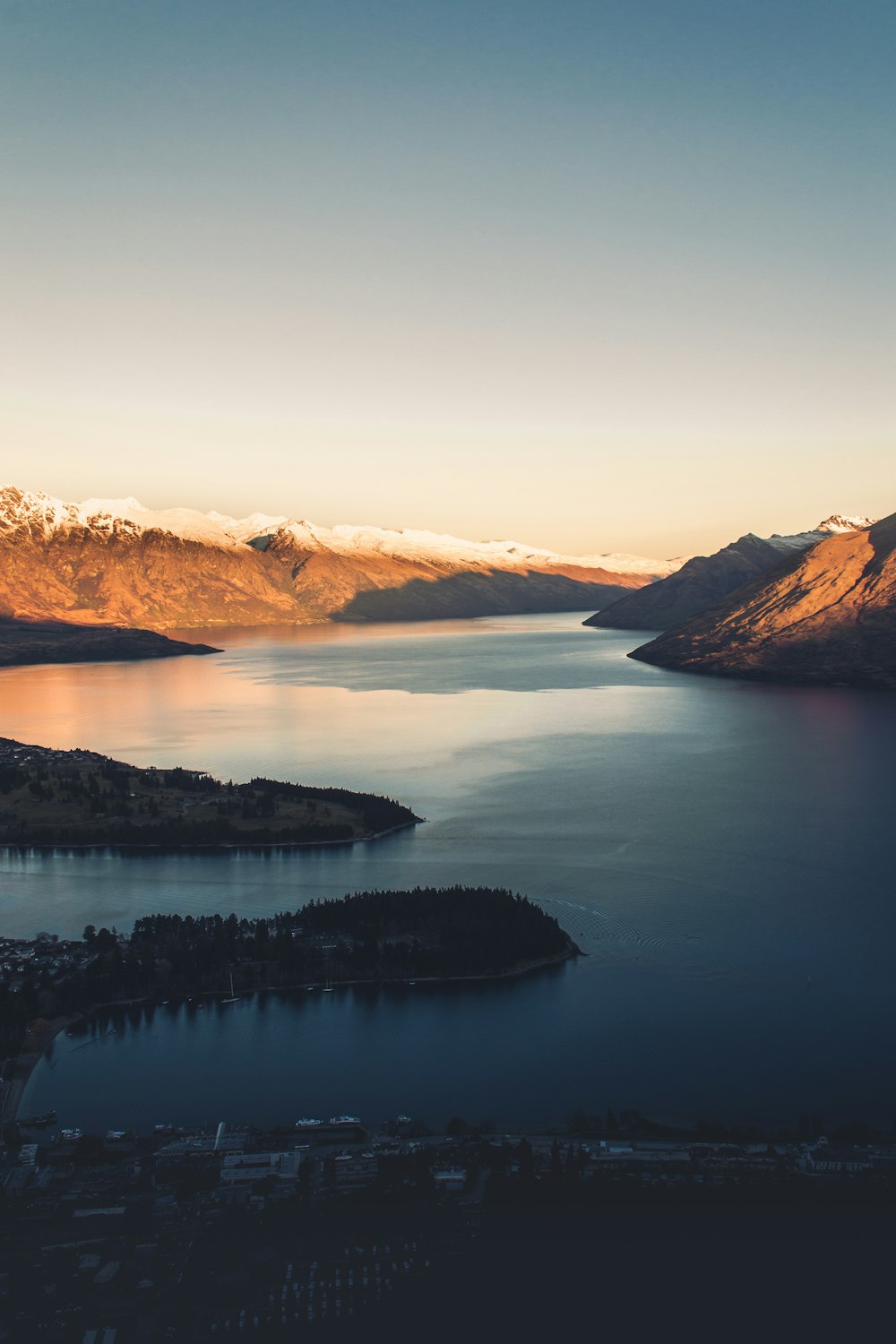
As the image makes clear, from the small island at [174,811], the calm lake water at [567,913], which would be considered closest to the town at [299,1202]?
the calm lake water at [567,913]

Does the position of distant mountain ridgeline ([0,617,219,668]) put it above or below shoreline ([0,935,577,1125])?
above

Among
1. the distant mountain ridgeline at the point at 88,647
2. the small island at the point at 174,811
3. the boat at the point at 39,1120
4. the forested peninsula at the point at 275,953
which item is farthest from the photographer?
the distant mountain ridgeline at the point at 88,647

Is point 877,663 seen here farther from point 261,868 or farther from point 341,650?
point 341,650

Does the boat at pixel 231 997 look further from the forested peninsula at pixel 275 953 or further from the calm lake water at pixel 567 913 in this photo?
the calm lake water at pixel 567 913

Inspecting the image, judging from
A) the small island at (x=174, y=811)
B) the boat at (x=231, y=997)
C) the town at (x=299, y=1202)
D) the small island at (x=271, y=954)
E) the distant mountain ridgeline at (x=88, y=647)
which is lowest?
the town at (x=299, y=1202)

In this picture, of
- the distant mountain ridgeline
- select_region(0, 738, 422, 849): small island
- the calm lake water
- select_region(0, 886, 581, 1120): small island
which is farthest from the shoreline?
the distant mountain ridgeline

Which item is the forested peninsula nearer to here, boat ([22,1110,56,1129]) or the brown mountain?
boat ([22,1110,56,1129])
